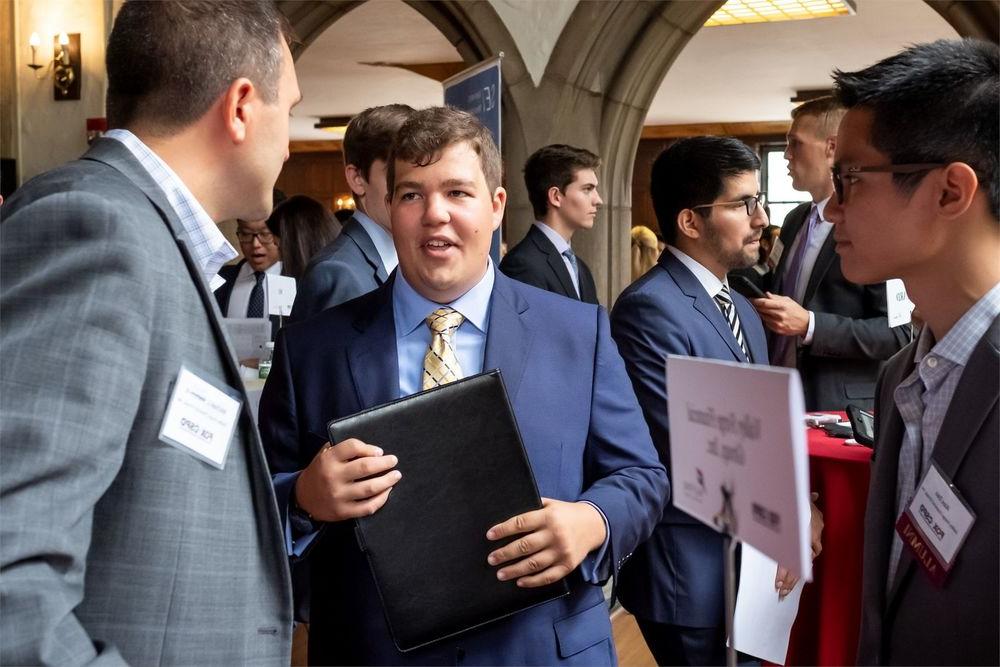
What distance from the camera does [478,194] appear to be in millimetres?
1759

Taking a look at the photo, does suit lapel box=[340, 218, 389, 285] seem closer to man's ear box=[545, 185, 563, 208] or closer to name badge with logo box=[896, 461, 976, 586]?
name badge with logo box=[896, 461, 976, 586]

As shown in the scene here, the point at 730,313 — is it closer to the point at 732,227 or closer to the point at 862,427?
the point at 732,227

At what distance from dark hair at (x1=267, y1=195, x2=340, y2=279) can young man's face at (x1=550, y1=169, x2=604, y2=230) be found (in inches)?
47.4

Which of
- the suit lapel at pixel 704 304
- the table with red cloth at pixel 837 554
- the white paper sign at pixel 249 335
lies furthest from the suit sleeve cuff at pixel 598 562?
the white paper sign at pixel 249 335

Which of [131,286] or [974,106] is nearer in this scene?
[131,286]

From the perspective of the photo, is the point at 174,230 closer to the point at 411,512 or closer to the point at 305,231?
the point at 411,512

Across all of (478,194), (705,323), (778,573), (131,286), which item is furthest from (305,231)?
(131,286)

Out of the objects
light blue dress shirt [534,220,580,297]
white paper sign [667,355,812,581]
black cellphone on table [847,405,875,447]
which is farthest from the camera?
light blue dress shirt [534,220,580,297]

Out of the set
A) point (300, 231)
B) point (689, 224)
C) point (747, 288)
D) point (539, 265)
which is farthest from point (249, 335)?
point (689, 224)

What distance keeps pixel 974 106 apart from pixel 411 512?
39.7 inches

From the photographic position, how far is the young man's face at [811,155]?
363cm

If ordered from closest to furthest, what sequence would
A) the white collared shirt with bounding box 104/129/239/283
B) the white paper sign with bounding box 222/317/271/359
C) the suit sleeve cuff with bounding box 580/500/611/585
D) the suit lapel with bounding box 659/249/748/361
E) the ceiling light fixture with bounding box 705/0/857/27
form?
1. the white collared shirt with bounding box 104/129/239/283
2. the suit sleeve cuff with bounding box 580/500/611/585
3. the suit lapel with bounding box 659/249/748/361
4. the white paper sign with bounding box 222/317/271/359
5. the ceiling light fixture with bounding box 705/0/857/27

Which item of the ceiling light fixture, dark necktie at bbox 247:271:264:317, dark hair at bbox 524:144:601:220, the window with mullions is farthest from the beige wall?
the window with mullions

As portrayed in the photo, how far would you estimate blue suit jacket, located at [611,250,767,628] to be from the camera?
233 cm
